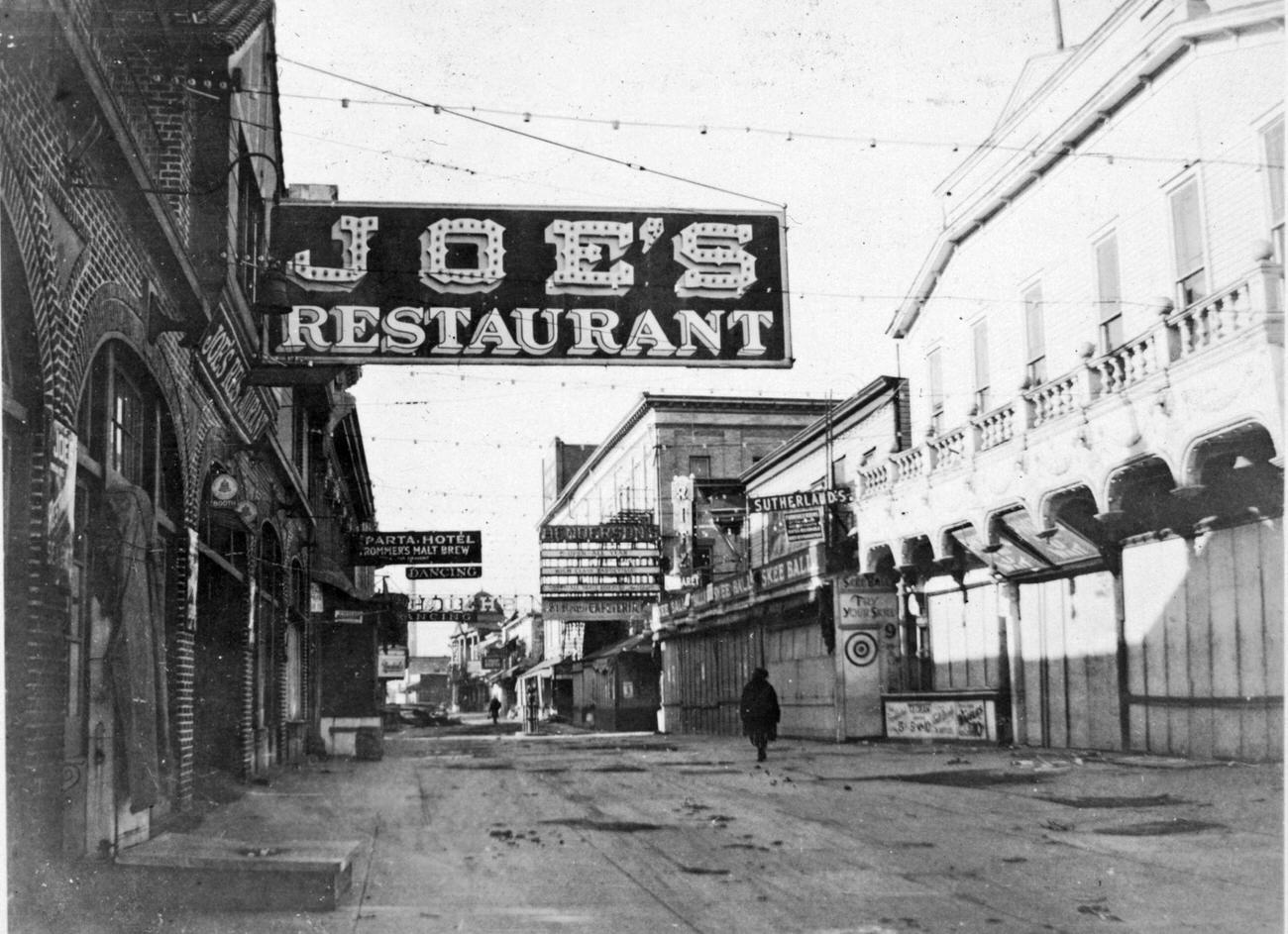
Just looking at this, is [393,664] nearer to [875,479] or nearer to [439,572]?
[439,572]

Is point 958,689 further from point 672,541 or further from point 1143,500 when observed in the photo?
point 672,541

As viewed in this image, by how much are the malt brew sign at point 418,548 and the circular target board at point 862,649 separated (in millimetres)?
8869

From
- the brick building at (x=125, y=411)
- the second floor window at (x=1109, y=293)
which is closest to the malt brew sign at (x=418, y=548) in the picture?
the brick building at (x=125, y=411)

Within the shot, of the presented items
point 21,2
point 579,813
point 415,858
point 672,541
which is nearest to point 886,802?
point 579,813

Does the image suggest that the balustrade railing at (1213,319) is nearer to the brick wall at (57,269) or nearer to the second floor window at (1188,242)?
the second floor window at (1188,242)

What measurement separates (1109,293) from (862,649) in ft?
38.1

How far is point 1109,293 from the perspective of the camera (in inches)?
834

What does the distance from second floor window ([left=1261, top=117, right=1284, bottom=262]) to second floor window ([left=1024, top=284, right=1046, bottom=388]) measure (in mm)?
6423

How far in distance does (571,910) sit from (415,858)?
2970mm

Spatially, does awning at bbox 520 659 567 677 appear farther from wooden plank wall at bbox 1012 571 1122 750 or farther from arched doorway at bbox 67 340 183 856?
arched doorway at bbox 67 340 183 856

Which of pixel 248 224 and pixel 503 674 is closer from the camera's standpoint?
pixel 248 224

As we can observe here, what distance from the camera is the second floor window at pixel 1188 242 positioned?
60.7ft

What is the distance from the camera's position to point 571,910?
26.7ft

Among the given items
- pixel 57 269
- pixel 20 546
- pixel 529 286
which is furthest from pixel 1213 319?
pixel 20 546
